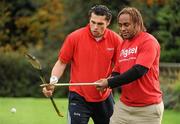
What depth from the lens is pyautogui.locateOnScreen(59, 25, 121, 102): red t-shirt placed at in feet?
26.8

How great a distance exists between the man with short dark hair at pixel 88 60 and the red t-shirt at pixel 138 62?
39.2 inches

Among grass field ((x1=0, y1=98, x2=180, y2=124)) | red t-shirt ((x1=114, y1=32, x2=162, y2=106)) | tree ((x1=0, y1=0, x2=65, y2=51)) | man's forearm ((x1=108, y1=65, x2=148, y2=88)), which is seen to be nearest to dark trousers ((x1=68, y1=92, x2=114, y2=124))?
red t-shirt ((x1=114, y1=32, x2=162, y2=106))

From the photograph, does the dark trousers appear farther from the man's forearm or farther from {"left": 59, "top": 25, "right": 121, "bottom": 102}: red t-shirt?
the man's forearm

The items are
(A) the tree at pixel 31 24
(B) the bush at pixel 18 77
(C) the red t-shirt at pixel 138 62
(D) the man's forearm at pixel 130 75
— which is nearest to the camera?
(D) the man's forearm at pixel 130 75

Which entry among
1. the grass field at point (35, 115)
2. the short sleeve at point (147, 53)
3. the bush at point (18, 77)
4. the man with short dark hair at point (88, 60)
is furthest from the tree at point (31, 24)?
the short sleeve at point (147, 53)

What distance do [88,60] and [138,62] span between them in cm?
A: 137

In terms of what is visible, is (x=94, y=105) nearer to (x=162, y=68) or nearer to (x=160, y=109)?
(x=160, y=109)

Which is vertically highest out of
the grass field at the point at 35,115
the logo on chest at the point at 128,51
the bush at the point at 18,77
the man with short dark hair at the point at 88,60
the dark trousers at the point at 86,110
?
the logo on chest at the point at 128,51

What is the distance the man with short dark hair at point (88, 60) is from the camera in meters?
8.15

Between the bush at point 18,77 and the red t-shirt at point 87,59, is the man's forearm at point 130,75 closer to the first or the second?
the red t-shirt at point 87,59

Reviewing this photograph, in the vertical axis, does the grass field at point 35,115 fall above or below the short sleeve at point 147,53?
below

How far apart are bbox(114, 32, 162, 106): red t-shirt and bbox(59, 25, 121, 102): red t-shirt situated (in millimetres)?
989

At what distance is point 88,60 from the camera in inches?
323

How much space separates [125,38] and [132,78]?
53 cm
